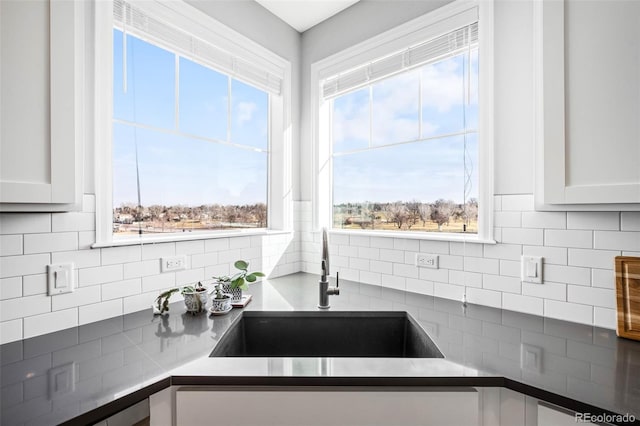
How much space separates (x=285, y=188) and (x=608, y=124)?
177 cm

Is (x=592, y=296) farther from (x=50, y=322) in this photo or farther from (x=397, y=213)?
(x=50, y=322)

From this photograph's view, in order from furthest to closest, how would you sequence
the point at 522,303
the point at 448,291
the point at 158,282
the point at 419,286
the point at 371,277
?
the point at 371,277
the point at 419,286
the point at 448,291
the point at 158,282
the point at 522,303

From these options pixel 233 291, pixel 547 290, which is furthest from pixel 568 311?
pixel 233 291

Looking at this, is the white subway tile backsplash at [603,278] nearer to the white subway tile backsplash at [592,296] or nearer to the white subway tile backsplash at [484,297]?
the white subway tile backsplash at [592,296]

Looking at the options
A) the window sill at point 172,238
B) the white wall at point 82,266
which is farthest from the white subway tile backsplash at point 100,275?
the window sill at point 172,238

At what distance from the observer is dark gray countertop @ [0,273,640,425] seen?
737 millimetres

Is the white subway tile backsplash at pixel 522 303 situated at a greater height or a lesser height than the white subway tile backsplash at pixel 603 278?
lesser

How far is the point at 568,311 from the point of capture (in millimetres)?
1258

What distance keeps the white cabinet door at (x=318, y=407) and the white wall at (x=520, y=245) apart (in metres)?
0.75

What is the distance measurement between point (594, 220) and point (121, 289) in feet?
6.72

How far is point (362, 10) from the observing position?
1.99 meters

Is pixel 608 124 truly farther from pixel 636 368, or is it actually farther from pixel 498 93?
pixel 636 368

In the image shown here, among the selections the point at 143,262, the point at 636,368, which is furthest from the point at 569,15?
the point at 143,262

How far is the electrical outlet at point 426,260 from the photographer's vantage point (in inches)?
64.4
